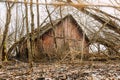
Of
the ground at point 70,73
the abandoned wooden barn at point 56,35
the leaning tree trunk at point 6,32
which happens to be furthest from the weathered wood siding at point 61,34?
the ground at point 70,73

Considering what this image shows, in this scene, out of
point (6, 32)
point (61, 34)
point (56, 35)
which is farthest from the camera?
point (61, 34)

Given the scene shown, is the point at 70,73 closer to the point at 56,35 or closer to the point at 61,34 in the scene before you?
the point at 56,35

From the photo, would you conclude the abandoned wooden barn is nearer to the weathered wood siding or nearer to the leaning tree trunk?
the weathered wood siding

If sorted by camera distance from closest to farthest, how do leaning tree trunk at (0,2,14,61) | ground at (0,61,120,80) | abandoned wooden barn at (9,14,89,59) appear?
ground at (0,61,120,80), leaning tree trunk at (0,2,14,61), abandoned wooden barn at (9,14,89,59)

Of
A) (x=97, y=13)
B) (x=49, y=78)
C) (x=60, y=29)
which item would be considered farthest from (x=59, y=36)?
(x=49, y=78)

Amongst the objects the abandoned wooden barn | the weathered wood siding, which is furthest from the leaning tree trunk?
the weathered wood siding

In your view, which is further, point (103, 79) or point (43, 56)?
point (43, 56)

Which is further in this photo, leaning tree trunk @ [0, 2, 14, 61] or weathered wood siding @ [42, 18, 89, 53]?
weathered wood siding @ [42, 18, 89, 53]

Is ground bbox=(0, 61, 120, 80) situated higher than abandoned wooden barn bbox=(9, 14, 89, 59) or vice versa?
abandoned wooden barn bbox=(9, 14, 89, 59)

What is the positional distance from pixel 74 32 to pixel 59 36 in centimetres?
174

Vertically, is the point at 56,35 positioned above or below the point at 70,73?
above

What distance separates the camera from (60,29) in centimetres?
2467

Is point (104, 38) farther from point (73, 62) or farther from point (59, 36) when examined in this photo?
point (59, 36)

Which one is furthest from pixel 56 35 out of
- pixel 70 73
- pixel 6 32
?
pixel 70 73
